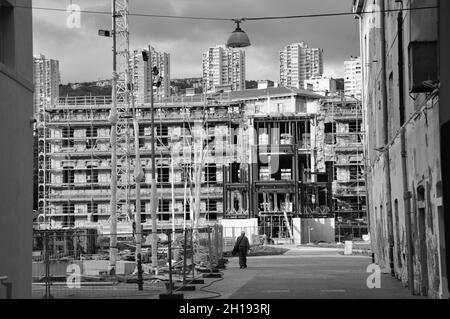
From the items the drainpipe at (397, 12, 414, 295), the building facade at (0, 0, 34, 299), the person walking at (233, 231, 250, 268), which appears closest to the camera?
the building facade at (0, 0, 34, 299)

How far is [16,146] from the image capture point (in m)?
18.0

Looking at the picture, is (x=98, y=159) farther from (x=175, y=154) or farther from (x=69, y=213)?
(x=175, y=154)

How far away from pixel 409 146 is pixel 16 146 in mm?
9736

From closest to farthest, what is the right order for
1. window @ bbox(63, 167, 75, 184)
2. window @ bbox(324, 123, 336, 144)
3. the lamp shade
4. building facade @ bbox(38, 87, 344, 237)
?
the lamp shade → building facade @ bbox(38, 87, 344, 237) → window @ bbox(324, 123, 336, 144) → window @ bbox(63, 167, 75, 184)

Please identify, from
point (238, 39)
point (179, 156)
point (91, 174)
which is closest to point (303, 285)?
point (238, 39)

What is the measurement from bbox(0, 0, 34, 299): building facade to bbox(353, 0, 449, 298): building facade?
8.01m

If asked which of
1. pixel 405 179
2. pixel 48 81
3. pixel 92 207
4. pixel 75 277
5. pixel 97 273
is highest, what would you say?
pixel 48 81

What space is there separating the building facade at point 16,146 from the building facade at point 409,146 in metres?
8.01

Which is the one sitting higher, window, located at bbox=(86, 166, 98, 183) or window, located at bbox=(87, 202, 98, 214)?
window, located at bbox=(86, 166, 98, 183)

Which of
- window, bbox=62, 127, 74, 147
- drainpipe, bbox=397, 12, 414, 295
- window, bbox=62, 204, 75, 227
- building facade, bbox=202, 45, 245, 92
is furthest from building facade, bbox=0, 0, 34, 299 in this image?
building facade, bbox=202, 45, 245, 92

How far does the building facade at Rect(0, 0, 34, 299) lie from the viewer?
56.0ft

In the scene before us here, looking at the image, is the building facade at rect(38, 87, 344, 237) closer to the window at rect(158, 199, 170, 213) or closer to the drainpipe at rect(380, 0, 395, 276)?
the window at rect(158, 199, 170, 213)

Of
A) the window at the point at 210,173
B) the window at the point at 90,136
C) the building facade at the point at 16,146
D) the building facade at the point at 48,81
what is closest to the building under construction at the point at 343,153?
the window at the point at 210,173
